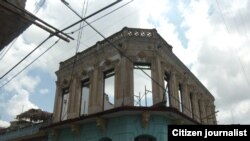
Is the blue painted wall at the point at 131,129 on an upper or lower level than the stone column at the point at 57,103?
lower

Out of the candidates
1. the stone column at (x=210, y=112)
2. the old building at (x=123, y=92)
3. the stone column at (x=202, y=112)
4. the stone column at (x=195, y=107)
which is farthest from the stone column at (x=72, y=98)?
the stone column at (x=210, y=112)

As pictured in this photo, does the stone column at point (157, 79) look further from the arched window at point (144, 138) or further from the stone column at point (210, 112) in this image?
the stone column at point (210, 112)

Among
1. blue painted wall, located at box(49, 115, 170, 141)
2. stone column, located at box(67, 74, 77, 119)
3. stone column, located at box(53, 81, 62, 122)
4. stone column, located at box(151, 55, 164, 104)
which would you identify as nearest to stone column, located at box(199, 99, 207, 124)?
stone column, located at box(151, 55, 164, 104)

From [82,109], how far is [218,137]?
11.5 meters

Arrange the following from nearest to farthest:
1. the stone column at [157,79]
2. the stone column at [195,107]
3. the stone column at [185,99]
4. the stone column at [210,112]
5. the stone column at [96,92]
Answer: the stone column at [157,79]
the stone column at [96,92]
the stone column at [185,99]
the stone column at [195,107]
the stone column at [210,112]

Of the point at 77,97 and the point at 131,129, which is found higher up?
the point at 77,97

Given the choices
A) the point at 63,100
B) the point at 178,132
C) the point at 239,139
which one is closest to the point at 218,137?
the point at 239,139

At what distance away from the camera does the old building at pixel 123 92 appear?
1441 centimetres

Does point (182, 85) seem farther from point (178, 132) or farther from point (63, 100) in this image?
point (178, 132)

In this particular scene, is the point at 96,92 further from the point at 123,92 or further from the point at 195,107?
Answer: the point at 195,107

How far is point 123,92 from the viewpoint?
50.6 ft

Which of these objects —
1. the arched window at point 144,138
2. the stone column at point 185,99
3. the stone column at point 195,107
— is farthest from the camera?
the stone column at point 195,107

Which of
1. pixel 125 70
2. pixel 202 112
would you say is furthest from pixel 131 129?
pixel 202 112

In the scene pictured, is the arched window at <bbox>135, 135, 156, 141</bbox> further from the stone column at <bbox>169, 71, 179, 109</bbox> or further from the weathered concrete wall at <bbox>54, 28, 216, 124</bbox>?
the stone column at <bbox>169, 71, 179, 109</bbox>
